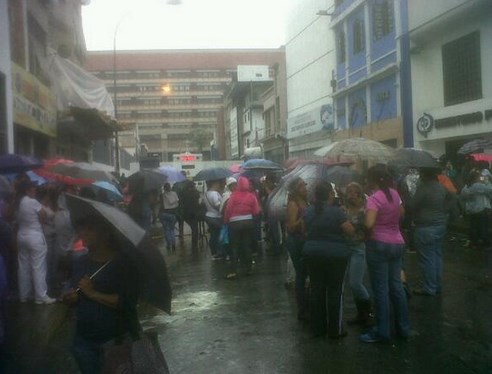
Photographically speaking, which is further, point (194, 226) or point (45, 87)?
point (45, 87)

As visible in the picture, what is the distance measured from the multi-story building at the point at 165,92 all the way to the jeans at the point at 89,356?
9621cm

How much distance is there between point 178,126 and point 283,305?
97.4m

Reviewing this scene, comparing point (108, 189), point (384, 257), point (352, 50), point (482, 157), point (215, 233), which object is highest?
point (352, 50)

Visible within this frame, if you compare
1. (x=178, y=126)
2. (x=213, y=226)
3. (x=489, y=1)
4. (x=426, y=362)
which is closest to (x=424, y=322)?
(x=426, y=362)

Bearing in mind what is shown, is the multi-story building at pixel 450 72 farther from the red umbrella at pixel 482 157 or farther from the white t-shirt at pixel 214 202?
the white t-shirt at pixel 214 202

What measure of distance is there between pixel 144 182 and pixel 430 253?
5.67 m

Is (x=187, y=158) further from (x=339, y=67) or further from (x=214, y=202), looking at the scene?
(x=214, y=202)

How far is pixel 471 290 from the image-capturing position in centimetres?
813

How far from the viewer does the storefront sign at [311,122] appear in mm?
28750

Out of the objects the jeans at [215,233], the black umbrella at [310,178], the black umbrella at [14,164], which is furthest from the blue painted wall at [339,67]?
the black umbrella at [14,164]

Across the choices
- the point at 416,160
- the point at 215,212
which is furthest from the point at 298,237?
the point at 215,212

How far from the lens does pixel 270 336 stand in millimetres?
6348

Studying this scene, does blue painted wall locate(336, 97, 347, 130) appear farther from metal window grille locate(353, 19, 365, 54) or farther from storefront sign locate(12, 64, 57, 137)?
storefront sign locate(12, 64, 57, 137)

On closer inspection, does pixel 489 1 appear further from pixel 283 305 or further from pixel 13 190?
pixel 13 190
